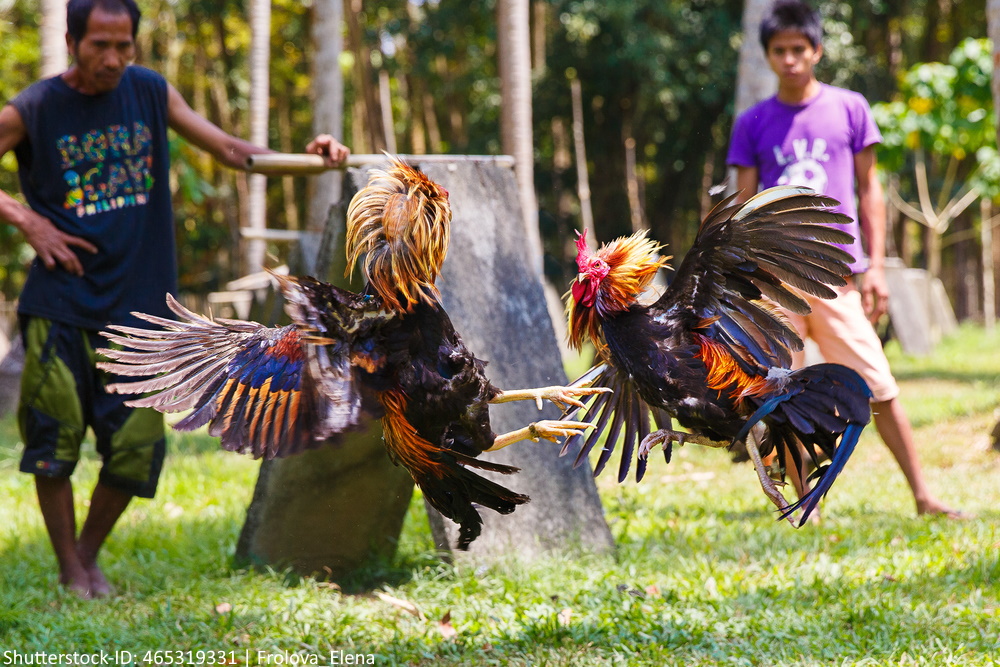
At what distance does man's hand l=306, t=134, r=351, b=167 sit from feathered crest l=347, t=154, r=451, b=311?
77cm

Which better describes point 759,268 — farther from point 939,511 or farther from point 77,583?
point 77,583

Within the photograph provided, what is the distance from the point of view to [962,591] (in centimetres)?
368

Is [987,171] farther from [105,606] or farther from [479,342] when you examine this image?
[105,606]

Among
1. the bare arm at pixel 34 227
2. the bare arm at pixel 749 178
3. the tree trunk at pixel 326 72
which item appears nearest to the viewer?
the bare arm at pixel 34 227

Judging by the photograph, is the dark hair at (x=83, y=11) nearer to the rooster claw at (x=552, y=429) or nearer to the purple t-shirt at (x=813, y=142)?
the rooster claw at (x=552, y=429)

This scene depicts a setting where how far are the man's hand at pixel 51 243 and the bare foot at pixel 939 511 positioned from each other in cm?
416

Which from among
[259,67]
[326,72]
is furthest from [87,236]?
[259,67]

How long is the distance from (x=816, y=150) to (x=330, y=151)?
2.30 m

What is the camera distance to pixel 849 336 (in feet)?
14.4

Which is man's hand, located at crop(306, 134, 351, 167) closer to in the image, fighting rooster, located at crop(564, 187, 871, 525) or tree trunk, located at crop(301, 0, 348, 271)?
fighting rooster, located at crop(564, 187, 871, 525)

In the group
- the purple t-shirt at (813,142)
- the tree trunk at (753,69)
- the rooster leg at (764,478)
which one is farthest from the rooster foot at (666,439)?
the tree trunk at (753,69)

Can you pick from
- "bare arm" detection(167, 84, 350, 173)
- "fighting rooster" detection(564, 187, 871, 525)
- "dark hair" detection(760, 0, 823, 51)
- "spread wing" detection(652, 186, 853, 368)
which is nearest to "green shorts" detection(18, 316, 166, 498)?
"bare arm" detection(167, 84, 350, 173)

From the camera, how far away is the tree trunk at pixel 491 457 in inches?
161

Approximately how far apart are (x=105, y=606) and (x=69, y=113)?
2.06 meters
